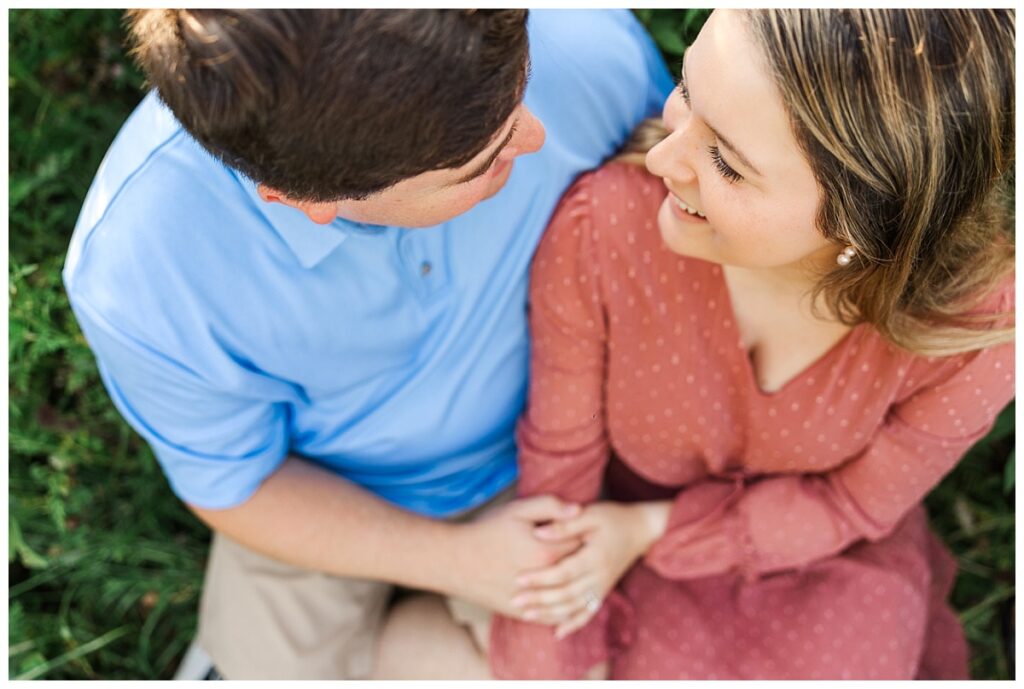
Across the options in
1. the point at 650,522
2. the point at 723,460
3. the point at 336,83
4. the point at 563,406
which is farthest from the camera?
the point at 650,522

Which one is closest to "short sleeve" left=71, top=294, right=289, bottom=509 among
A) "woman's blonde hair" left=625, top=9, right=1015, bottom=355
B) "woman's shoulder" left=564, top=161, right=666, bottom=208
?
"woman's shoulder" left=564, top=161, right=666, bottom=208

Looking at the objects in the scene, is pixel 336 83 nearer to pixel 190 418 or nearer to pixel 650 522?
pixel 190 418

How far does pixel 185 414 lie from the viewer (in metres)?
1.71

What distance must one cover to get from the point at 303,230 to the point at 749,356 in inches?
34.8

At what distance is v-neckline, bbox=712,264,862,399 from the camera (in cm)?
174

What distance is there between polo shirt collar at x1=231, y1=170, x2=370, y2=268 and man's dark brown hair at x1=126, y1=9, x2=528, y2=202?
232mm

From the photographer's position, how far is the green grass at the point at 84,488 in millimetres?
2326

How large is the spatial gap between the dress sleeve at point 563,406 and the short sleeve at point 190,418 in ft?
1.75

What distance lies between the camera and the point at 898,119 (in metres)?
1.23

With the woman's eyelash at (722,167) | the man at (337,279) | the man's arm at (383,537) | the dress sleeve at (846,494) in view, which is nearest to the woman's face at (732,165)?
the woman's eyelash at (722,167)

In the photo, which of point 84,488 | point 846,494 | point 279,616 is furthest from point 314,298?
point 84,488

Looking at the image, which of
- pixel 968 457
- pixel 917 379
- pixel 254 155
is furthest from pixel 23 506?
pixel 968 457

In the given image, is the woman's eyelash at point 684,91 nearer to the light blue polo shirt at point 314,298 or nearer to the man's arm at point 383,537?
the light blue polo shirt at point 314,298

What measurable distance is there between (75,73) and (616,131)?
1560mm
